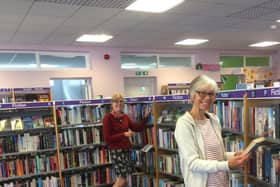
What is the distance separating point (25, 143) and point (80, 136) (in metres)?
0.83

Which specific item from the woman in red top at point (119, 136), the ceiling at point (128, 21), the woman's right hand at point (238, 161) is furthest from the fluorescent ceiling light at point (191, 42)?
the woman's right hand at point (238, 161)

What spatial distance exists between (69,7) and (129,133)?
1909 millimetres

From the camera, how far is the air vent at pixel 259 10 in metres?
4.01

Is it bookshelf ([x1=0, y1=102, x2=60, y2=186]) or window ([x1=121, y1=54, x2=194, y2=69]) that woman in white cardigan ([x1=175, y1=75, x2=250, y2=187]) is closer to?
bookshelf ([x1=0, y1=102, x2=60, y2=186])

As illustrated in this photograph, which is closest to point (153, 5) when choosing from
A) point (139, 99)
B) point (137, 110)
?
point (139, 99)

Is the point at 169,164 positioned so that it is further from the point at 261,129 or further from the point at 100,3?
the point at 100,3

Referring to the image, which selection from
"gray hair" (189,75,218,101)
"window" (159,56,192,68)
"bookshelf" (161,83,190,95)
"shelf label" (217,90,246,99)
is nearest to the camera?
"gray hair" (189,75,218,101)

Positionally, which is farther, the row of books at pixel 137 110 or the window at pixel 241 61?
the window at pixel 241 61

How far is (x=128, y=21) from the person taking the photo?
15.1ft

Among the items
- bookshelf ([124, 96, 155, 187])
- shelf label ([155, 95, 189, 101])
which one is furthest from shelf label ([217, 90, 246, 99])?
bookshelf ([124, 96, 155, 187])

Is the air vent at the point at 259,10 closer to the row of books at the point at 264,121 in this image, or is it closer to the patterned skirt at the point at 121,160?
the row of books at the point at 264,121

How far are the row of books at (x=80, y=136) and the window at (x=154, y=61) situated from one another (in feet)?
10.4

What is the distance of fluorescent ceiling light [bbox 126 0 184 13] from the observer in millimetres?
3695

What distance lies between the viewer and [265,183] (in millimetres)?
2182
